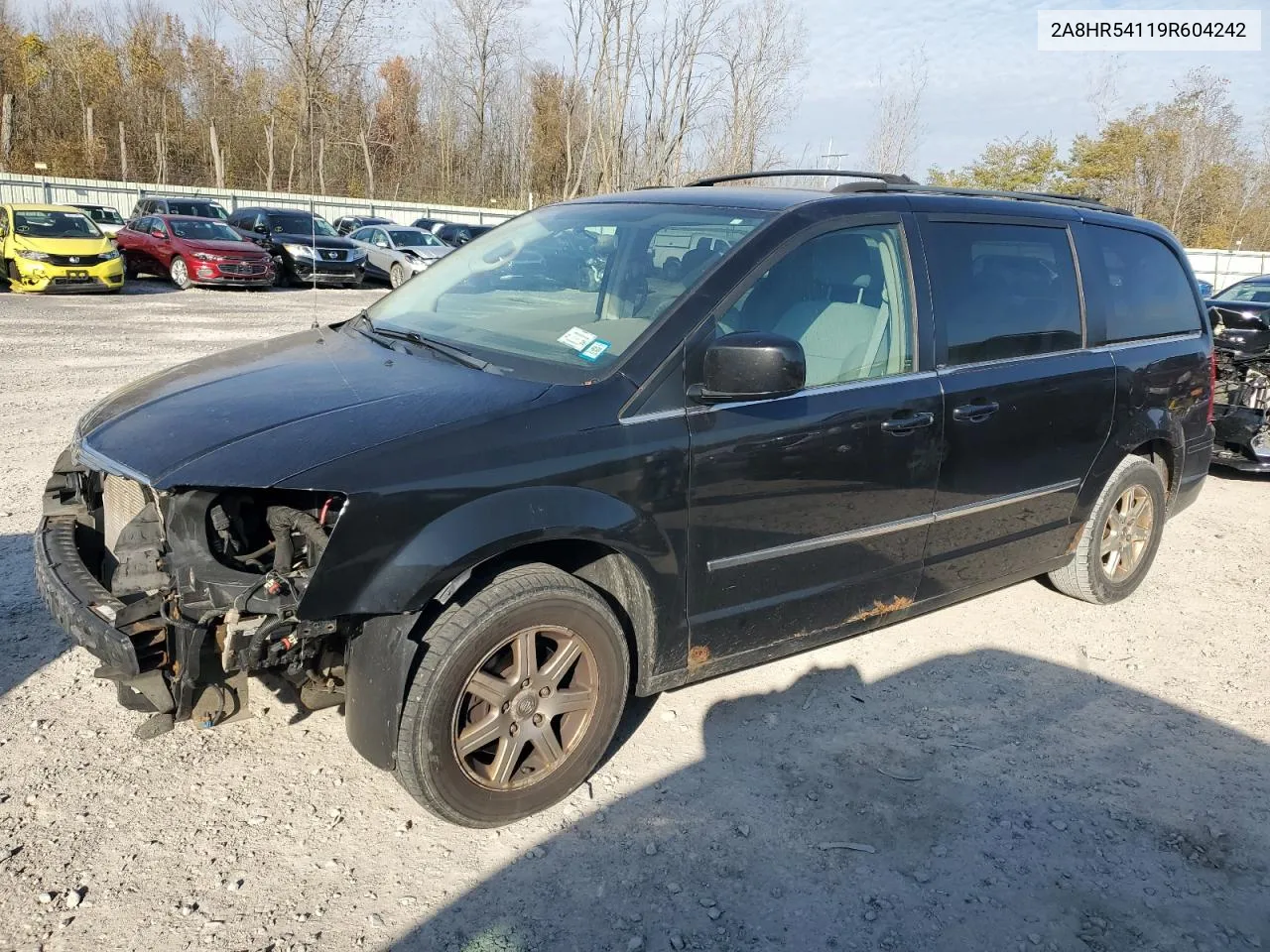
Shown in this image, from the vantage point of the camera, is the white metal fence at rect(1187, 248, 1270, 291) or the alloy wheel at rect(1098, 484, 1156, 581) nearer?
the alloy wheel at rect(1098, 484, 1156, 581)

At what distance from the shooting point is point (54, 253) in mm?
16766

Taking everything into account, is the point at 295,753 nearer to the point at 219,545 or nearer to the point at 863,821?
the point at 219,545

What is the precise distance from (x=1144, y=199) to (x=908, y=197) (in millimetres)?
45201

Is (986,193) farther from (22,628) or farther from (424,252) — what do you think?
(424,252)

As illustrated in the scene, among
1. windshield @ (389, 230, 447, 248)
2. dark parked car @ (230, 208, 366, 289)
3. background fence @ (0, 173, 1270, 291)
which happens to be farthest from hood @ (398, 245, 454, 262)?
background fence @ (0, 173, 1270, 291)

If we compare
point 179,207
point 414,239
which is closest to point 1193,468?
point 414,239

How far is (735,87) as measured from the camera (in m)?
26.3

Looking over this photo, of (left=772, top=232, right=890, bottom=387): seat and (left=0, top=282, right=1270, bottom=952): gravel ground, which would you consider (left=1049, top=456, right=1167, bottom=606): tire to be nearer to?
(left=0, top=282, right=1270, bottom=952): gravel ground

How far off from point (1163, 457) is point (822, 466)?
2764mm

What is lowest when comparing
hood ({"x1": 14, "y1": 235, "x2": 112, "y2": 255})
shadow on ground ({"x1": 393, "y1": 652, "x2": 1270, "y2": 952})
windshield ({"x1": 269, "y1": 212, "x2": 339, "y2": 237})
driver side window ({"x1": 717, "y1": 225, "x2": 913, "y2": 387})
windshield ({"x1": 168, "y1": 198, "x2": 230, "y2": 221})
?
shadow on ground ({"x1": 393, "y1": 652, "x2": 1270, "y2": 952})

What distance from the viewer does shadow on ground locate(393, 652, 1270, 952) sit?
103 inches

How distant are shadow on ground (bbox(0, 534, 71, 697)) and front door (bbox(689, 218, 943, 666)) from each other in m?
2.59

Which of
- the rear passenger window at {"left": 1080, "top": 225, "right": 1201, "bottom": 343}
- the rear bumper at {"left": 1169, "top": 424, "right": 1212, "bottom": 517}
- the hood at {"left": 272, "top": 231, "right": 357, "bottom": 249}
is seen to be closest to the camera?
the rear passenger window at {"left": 1080, "top": 225, "right": 1201, "bottom": 343}

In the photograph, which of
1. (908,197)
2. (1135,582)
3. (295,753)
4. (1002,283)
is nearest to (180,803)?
(295,753)
